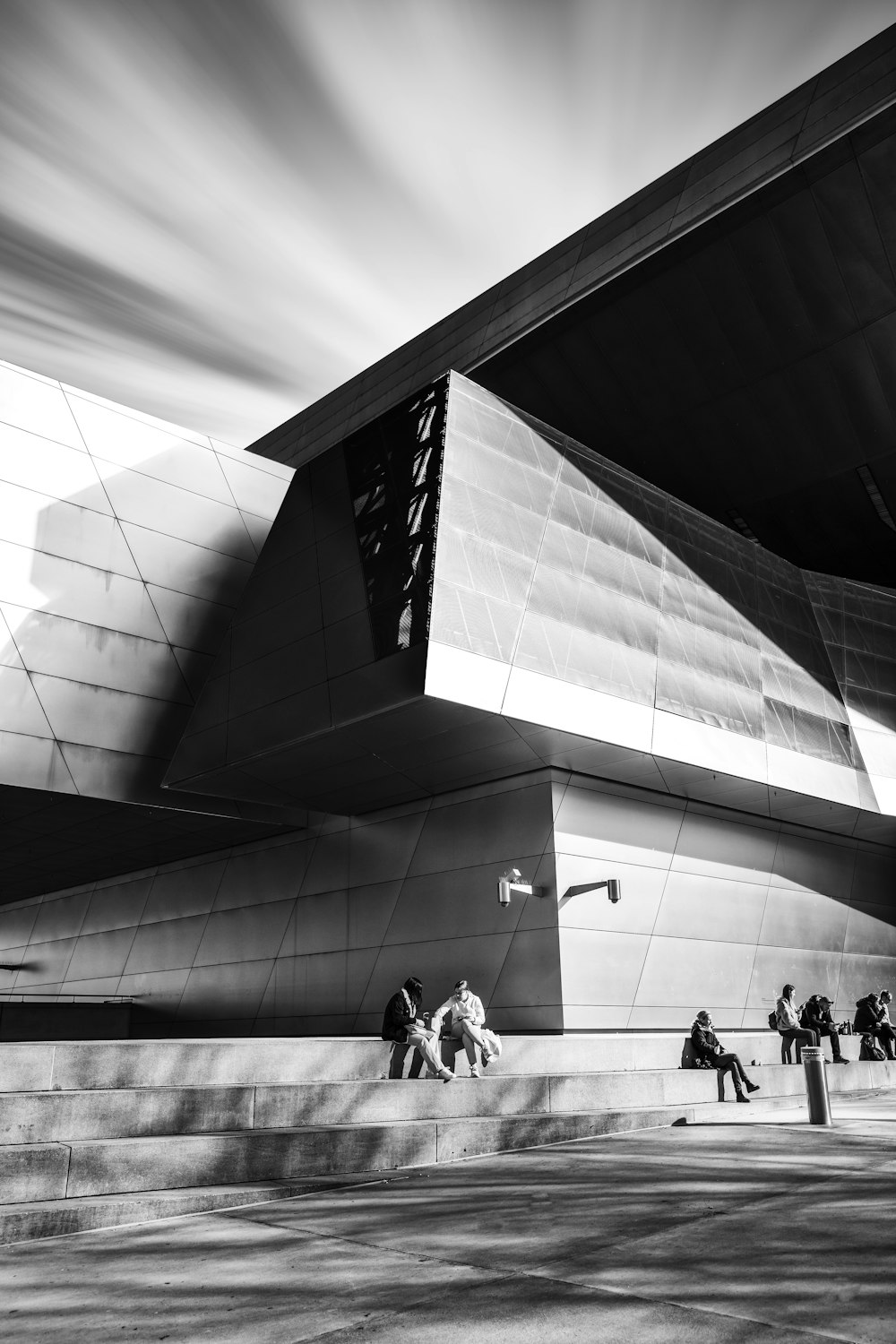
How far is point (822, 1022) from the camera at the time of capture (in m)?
18.6

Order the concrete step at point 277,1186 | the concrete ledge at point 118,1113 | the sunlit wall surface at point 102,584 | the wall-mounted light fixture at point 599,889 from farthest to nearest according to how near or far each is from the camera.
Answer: the sunlit wall surface at point 102,584 → the wall-mounted light fixture at point 599,889 → the concrete ledge at point 118,1113 → the concrete step at point 277,1186

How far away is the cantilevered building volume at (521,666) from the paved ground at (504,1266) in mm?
8271

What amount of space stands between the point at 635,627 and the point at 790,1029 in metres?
8.05

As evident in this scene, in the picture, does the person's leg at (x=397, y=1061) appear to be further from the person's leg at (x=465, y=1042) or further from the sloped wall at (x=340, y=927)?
the sloped wall at (x=340, y=927)

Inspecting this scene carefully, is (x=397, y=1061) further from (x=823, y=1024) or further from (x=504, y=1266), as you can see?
(x=823, y=1024)

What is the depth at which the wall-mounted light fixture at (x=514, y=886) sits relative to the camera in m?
17.3

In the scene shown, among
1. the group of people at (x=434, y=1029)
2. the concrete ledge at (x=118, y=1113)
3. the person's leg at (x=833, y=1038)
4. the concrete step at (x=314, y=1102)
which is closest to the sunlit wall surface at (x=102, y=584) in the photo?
the group of people at (x=434, y=1029)

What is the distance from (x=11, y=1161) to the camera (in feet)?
22.5

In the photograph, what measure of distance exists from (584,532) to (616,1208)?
1332cm

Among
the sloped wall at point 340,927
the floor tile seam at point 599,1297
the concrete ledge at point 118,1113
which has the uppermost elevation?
the sloped wall at point 340,927

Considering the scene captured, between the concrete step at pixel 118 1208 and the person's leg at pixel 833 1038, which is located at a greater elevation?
the person's leg at pixel 833 1038

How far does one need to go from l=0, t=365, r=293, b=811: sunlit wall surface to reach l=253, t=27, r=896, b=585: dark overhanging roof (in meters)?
12.1

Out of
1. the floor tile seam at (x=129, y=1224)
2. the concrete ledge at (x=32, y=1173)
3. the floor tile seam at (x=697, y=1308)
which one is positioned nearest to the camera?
the floor tile seam at (x=697, y=1308)

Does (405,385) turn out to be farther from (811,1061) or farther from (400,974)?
(811,1061)
